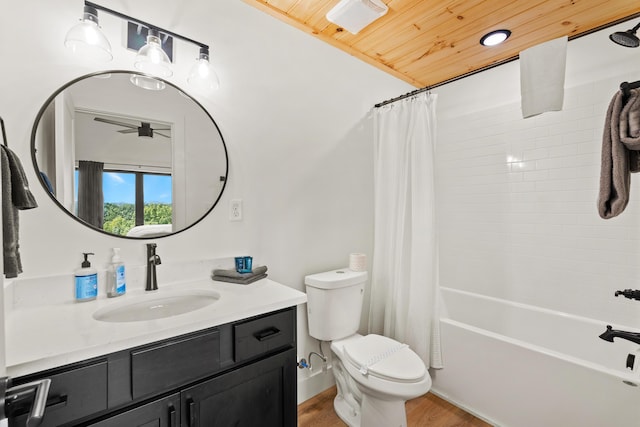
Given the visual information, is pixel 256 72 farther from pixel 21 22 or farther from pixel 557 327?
pixel 557 327

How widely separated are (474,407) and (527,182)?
1628 mm

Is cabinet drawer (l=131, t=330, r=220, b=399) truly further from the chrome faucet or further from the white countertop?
the chrome faucet

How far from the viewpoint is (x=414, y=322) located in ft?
6.56

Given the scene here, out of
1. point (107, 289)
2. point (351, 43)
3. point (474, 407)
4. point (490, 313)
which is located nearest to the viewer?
point (107, 289)

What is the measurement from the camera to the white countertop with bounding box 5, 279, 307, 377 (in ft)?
2.57

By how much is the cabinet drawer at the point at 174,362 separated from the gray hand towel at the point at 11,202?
16.5 inches

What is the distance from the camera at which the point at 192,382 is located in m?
1.01

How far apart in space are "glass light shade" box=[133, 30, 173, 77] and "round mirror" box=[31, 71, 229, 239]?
1.9 inches

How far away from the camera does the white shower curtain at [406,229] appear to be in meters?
1.97

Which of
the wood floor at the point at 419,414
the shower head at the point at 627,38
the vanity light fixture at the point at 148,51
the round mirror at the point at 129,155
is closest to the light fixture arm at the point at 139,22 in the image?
the vanity light fixture at the point at 148,51

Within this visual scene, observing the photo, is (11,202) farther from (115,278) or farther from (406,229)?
(406,229)

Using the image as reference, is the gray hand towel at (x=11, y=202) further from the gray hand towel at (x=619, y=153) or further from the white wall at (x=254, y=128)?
the gray hand towel at (x=619, y=153)

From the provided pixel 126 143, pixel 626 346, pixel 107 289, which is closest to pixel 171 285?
pixel 107 289

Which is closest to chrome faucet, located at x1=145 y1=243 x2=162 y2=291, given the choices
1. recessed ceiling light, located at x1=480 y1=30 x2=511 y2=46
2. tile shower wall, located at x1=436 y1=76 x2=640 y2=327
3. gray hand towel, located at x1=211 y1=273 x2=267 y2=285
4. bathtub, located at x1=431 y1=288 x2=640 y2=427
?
gray hand towel, located at x1=211 y1=273 x2=267 y2=285
